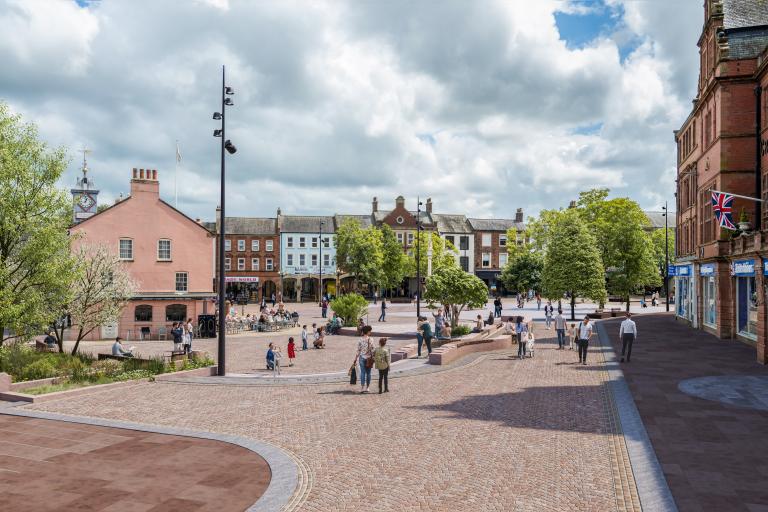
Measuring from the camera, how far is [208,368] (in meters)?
19.7

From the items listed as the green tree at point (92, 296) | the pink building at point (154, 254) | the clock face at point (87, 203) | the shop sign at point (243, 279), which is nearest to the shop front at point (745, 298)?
the green tree at point (92, 296)

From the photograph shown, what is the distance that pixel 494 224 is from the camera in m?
84.8

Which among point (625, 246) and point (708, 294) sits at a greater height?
point (625, 246)

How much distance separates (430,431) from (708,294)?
26976mm

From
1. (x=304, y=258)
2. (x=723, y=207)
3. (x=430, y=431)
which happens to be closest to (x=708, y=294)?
(x=723, y=207)

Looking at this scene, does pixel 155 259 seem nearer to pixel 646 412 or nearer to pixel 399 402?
pixel 399 402

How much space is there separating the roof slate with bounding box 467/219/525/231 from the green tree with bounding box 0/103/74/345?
6764 centimetres

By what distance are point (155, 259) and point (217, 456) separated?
2824cm

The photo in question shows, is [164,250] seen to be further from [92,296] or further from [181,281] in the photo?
[92,296]

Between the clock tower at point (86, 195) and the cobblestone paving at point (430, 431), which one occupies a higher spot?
the clock tower at point (86, 195)

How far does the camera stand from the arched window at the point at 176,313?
35.7 metres

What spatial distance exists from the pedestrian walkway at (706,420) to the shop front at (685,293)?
1133 cm

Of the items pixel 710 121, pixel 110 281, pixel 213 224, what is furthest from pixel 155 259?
pixel 213 224

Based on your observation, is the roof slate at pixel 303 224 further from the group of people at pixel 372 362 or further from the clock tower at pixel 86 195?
the group of people at pixel 372 362
